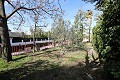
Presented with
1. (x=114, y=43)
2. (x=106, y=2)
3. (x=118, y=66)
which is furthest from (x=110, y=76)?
(x=106, y=2)

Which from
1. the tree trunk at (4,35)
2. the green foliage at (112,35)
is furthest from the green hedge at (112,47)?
the tree trunk at (4,35)

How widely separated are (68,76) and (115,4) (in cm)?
522

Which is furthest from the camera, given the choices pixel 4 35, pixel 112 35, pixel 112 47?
pixel 4 35

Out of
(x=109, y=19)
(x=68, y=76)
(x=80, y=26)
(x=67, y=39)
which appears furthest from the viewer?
(x=80, y=26)

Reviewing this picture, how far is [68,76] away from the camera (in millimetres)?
10297

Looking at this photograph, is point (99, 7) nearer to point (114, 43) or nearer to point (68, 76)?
point (114, 43)

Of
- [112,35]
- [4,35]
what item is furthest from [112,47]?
[4,35]

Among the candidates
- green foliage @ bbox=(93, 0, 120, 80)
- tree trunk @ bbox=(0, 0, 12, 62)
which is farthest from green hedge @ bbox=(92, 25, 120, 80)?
tree trunk @ bbox=(0, 0, 12, 62)

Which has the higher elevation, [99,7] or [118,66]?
[99,7]

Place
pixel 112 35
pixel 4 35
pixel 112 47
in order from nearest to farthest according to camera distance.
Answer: pixel 112 35
pixel 112 47
pixel 4 35

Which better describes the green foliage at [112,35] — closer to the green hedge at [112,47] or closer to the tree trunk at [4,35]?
the green hedge at [112,47]

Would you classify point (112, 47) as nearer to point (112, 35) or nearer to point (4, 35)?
point (112, 35)

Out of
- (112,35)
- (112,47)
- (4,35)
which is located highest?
(4,35)

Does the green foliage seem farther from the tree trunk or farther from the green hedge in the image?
the tree trunk
